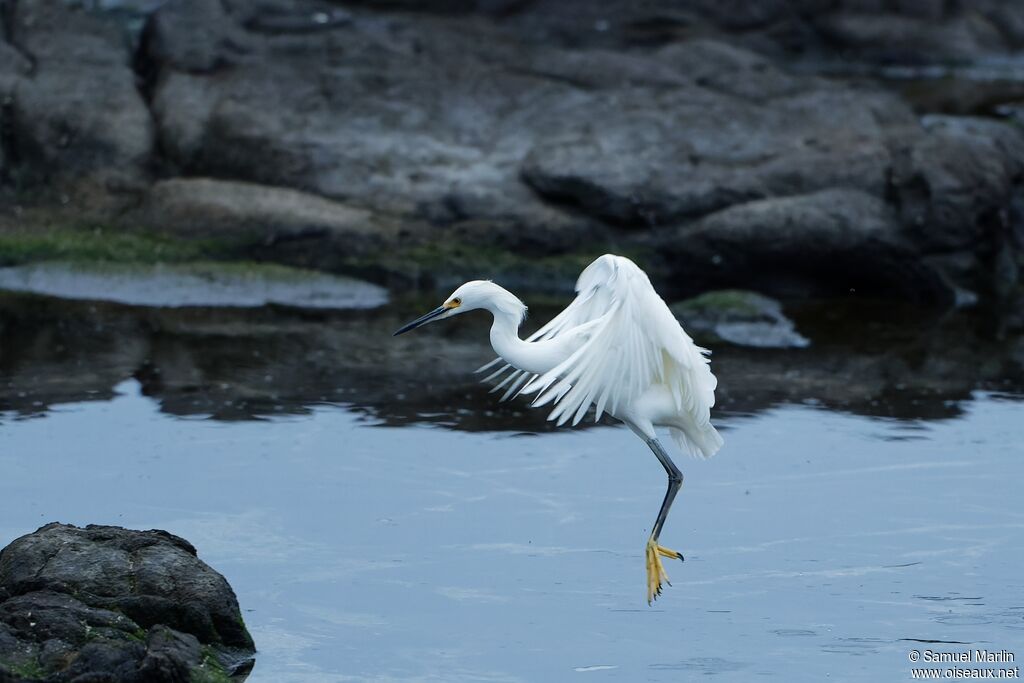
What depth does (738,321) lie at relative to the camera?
1238 cm

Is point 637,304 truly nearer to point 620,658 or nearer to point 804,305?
point 620,658

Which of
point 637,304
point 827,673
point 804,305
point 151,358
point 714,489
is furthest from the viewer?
point 804,305

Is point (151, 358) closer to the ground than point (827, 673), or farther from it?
closer to the ground

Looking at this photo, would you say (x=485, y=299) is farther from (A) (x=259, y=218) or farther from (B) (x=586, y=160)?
(B) (x=586, y=160)

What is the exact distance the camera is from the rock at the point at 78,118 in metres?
14.2

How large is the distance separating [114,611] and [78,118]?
9.11 m

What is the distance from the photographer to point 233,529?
7812mm

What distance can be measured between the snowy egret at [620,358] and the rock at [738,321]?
14.4ft

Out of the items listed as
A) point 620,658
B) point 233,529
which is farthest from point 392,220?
point 620,658

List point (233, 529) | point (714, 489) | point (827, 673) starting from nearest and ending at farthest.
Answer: point (827, 673) → point (233, 529) → point (714, 489)

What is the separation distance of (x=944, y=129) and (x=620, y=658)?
391 inches

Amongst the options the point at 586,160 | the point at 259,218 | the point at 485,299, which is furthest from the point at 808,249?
the point at 485,299

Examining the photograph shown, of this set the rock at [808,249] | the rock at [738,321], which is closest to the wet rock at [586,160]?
the rock at [808,249]

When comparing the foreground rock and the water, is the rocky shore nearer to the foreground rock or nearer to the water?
the water
